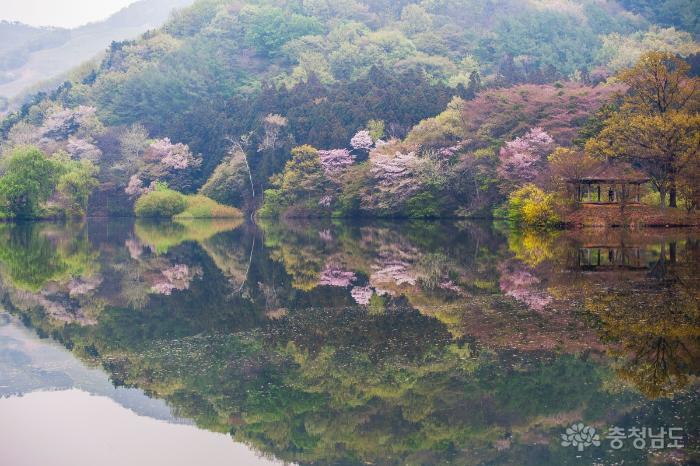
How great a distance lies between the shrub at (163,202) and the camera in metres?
70.0

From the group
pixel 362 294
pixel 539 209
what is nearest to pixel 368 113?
pixel 539 209

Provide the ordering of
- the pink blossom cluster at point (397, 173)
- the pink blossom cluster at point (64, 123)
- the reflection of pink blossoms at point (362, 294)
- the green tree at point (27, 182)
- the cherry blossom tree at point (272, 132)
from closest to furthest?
1. the reflection of pink blossoms at point (362, 294)
2. the pink blossom cluster at point (397, 173)
3. the green tree at point (27, 182)
4. the cherry blossom tree at point (272, 132)
5. the pink blossom cluster at point (64, 123)

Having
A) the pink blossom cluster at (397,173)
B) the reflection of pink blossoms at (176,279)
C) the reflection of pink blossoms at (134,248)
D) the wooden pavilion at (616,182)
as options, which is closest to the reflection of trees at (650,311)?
the reflection of pink blossoms at (176,279)

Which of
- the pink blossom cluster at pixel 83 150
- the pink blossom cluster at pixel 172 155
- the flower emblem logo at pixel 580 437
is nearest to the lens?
the flower emblem logo at pixel 580 437

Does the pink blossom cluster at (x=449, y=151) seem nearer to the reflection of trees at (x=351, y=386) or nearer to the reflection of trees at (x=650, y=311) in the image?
the reflection of trees at (x=650, y=311)

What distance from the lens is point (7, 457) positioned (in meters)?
9.35

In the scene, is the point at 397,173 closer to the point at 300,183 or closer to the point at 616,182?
the point at 300,183

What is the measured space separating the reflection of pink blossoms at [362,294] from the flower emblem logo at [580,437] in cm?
909

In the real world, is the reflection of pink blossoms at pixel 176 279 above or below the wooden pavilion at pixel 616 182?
above

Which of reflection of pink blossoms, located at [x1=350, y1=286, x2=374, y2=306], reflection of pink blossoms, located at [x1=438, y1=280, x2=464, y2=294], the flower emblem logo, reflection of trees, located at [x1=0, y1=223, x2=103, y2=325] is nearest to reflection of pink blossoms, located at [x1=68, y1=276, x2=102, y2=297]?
reflection of trees, located at [x1=0, y1=223, x2=103, y2=325]

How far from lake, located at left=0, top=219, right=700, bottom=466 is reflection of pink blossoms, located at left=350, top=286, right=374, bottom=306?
119 millimetres

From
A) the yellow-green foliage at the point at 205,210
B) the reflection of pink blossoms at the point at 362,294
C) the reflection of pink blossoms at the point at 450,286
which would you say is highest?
the reflection of pink blossoms at the point at 362,294

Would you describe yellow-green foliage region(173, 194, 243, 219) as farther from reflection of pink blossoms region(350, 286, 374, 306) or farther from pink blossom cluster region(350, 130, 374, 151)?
reflection of pink blossoms region(350, 286, 374, 306)

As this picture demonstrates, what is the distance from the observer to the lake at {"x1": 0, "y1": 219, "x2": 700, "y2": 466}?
30.8 feet
